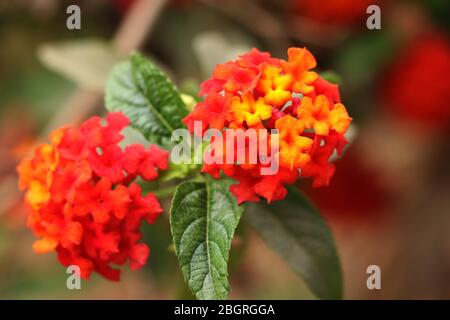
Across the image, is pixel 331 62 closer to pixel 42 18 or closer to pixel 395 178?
pixel 395 178

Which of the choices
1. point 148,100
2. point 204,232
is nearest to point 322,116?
point 204,232

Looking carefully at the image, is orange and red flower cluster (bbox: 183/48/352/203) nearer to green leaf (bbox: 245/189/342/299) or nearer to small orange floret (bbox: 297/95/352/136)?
small orange floret (bbox: 297/95/352/136)

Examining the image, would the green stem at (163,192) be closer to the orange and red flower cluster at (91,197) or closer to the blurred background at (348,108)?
the orange and red flower cluster at (91,197)

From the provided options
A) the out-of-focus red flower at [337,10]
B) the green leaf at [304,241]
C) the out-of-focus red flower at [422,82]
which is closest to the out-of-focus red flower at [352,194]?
the out-of-focus red flower at [422,82]

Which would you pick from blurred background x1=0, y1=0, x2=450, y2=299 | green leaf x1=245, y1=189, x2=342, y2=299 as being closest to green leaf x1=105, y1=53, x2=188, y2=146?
green leaf x1=245, y1=189, x2=342, y2=299

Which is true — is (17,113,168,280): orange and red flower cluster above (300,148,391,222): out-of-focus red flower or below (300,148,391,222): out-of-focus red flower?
below

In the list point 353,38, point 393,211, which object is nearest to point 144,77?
point 353,38
